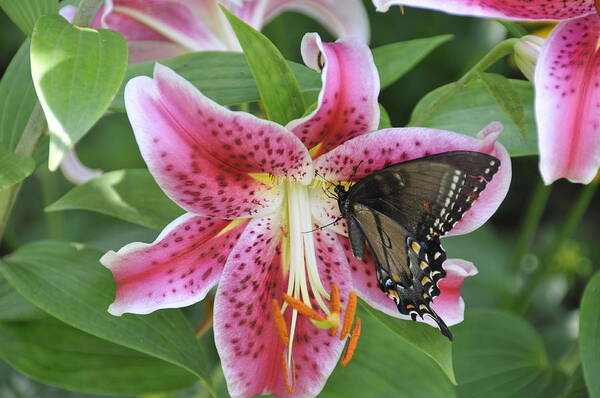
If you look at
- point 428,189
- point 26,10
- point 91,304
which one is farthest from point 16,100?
point 428,189

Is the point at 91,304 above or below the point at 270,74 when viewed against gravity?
below

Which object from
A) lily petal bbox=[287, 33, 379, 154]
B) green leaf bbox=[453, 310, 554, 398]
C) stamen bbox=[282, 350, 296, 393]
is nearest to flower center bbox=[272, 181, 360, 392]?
stamen bbox=[282, 350, 296, 393]

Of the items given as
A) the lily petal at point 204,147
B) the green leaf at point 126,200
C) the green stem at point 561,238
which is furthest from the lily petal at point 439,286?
the green stem at point 561,238

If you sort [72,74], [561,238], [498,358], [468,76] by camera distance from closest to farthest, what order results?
[72,74], [468,76], [498,358], [561,238]

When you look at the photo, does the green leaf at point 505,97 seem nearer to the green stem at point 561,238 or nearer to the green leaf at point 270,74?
the green leaf at point 270,74

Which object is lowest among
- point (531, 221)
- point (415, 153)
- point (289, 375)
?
point (531, 221)

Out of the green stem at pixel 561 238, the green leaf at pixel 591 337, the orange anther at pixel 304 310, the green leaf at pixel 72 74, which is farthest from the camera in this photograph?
the green stem at pixel 561 238

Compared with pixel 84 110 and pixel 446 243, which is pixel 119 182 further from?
pixel 446 243

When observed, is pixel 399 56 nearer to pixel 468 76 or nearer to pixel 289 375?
pixel 468 76
